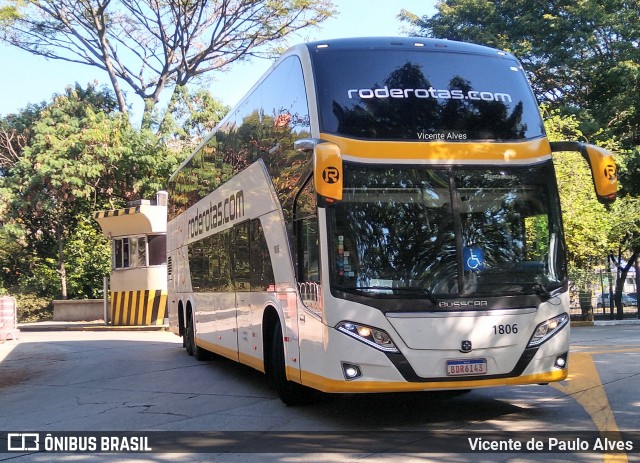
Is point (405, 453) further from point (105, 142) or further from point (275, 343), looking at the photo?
point (105, 142)

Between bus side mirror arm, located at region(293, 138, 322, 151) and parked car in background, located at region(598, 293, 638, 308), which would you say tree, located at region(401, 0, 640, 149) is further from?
bus side mirror arm, located at region(293, 138, 322, 151)

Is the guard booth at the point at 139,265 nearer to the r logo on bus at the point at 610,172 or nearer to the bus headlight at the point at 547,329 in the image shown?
the bus headlight at the point at 547,329

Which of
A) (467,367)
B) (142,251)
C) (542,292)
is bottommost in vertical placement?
(467,367)

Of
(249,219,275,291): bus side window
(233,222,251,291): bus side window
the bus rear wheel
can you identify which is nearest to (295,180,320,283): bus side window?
(249,219,275,291): bus side window

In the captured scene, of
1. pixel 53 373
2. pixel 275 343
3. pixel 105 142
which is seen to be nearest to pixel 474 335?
pixel 275 343

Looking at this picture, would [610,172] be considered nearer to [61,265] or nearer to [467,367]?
[467,367]

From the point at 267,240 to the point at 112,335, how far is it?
15565 millimetres

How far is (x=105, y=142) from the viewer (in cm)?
2911

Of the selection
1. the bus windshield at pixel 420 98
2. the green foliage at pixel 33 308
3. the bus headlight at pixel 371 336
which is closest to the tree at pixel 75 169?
the green foliage at pixel 33 308

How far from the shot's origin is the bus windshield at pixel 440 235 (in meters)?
7.13

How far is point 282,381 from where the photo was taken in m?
8.84

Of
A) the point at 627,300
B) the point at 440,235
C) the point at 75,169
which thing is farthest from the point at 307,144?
the point at 75,169

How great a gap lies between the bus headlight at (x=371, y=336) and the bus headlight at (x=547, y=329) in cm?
147

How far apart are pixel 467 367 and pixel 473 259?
1082 mm
